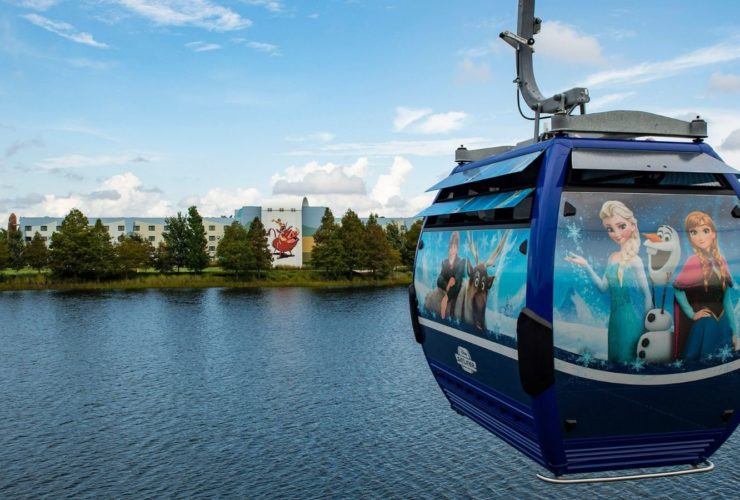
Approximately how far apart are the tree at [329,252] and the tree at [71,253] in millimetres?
34145

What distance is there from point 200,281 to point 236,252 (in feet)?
24.2

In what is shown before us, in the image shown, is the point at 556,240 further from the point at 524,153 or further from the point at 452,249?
the point at 452,249

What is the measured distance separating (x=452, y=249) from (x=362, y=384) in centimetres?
2814

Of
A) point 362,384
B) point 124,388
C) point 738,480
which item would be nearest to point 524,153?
point 738,480

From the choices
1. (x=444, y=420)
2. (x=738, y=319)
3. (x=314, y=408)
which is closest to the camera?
(x=738, y=319)

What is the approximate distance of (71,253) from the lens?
95.6 meters

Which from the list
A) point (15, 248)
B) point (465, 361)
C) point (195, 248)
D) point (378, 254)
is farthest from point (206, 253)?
point (465, 361)

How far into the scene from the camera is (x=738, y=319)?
22.2ft

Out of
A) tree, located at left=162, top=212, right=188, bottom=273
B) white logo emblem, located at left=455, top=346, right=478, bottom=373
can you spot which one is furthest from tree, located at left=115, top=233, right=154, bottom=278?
white logo emblem, located at left=455, top=346, right=478, bottom=373

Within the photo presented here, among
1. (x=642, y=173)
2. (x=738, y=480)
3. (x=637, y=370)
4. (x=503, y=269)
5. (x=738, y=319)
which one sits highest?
(x=642, y=173)

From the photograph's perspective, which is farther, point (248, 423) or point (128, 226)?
point (128, 226)

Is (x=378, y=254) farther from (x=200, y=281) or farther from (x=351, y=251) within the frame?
(x=200, y=281)

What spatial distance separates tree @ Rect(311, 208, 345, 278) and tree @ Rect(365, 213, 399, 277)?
13.8ft

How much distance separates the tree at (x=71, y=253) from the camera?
9556 centimetres
